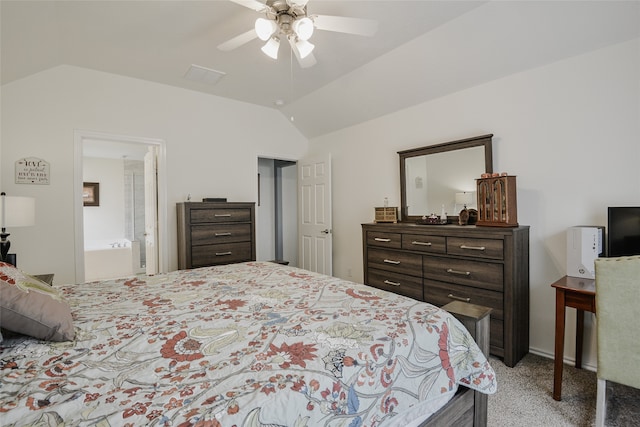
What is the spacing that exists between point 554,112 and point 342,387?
2.75 meters

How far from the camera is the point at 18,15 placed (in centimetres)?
190

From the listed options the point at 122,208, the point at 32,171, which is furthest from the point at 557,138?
the point at 122,208

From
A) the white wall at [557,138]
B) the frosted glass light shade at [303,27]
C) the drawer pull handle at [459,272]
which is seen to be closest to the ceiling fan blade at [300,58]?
the frosted glass light shade at [303,27]

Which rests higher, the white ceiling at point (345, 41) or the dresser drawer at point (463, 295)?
the white ceiling at point (345, 41)

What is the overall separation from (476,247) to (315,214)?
2.44 m

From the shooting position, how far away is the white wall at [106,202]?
6.19 m

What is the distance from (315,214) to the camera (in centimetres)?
454

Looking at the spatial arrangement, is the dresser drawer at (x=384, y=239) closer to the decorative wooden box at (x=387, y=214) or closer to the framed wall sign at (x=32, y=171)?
the decorative wooden box at (x=387, y=214)

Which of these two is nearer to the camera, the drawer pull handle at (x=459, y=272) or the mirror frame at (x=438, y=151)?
the drawer pull handle at (x=459, y=272)

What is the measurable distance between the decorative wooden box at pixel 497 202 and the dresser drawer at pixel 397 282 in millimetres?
833

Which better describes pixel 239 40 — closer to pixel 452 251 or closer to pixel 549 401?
pixel 452 251

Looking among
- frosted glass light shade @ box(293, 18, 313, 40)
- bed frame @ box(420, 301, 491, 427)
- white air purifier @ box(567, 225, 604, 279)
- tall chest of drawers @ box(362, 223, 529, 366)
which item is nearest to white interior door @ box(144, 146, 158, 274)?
frosted glass light shade @ box(293, 18, 313, 40)

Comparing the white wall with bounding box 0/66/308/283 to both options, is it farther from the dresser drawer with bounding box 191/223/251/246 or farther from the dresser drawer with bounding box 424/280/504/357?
the dresser drawer with bounding box 424/280/504/357

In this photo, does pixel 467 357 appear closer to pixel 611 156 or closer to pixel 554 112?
pixel 611 156
